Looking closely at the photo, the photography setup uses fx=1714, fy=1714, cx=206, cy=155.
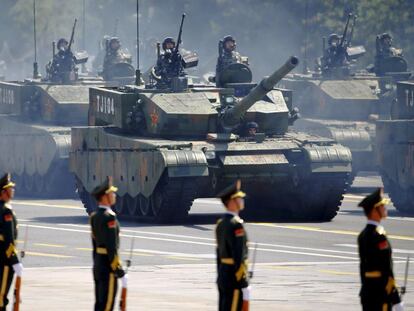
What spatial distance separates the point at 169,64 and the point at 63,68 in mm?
13047

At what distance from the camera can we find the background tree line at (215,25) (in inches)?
3019

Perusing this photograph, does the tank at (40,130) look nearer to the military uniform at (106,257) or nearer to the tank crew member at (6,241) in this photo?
the tank crew member at (6,241)

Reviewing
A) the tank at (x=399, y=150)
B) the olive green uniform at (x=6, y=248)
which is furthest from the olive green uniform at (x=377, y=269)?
the tank at (x=399, y=150)

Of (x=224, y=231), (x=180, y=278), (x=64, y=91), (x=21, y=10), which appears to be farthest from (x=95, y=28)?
(x=224, y=231)

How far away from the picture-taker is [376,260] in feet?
57.0

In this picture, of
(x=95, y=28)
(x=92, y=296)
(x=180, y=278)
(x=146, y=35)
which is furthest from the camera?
(x=95, y=28)

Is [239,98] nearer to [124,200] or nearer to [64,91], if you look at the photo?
[124,200]

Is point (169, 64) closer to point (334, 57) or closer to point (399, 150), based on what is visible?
point (399, 150)

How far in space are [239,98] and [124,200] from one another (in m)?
3.48

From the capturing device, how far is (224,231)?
18000 millimetres

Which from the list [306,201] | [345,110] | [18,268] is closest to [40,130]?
[345,110]

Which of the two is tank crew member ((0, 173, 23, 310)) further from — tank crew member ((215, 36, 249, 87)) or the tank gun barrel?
tank crew member ((215, 36, 249, 87))

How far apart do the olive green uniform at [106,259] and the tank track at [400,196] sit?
21.7 meters

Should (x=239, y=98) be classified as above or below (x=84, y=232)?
above
